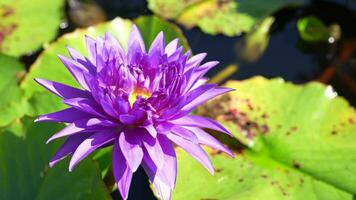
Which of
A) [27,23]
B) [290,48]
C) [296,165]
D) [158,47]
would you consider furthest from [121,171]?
[290,48]

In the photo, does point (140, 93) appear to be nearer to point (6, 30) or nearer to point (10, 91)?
point (10, 91)

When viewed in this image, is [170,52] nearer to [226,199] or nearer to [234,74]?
[226,199]

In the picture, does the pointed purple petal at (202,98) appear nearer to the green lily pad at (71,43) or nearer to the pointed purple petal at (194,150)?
the pointed purple petal at (194,150)

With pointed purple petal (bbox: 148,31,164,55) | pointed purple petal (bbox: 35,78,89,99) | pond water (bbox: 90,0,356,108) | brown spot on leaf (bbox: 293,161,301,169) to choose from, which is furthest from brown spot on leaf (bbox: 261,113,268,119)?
pointed purple petal (bbox: 35,78,89,99)

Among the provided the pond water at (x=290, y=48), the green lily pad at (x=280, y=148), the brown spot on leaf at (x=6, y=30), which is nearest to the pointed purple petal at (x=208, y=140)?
the green lily pad at (x=280, y=148)

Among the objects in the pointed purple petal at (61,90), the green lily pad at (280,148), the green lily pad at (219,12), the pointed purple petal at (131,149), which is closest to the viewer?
the pointed purple petal at (131,149)

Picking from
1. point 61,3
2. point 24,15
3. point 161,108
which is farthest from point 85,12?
point 161,108
